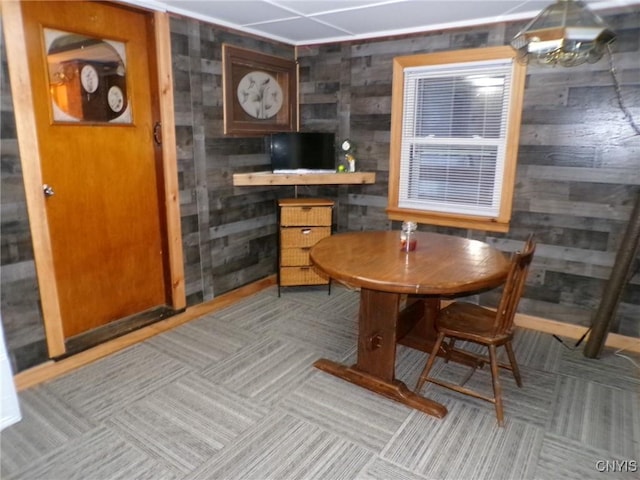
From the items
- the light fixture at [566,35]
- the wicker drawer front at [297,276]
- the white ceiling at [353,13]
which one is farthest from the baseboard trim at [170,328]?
the white ceiling at [353,13]

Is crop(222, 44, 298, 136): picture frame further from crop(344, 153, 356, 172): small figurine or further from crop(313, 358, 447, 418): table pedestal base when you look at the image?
crop(313, 358, 447, 418): table pedestal base

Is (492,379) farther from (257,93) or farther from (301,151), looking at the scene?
(257,93)

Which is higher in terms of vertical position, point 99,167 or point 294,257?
point 99,167

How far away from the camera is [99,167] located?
9.24 feet

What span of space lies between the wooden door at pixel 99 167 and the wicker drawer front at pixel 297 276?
105 cm

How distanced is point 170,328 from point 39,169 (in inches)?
55.1

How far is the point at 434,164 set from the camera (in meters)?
3.65

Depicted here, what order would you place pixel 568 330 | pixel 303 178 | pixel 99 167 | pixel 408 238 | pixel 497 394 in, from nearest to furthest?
pixel 497 394 → pixel 408 238 → pixel 99 167 → pixel 568 330 → pixel 303 178

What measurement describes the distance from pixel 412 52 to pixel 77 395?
11.0 ft

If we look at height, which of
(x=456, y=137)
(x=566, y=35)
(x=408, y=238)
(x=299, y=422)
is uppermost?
(x=566, y=35)

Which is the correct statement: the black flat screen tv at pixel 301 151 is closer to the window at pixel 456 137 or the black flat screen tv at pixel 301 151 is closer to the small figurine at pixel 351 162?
the small figurine at pixel 351 162

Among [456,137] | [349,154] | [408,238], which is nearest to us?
[408,238]

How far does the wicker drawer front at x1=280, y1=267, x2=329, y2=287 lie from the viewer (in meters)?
3.87

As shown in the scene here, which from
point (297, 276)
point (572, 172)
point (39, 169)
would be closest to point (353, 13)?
point (572, 172)
